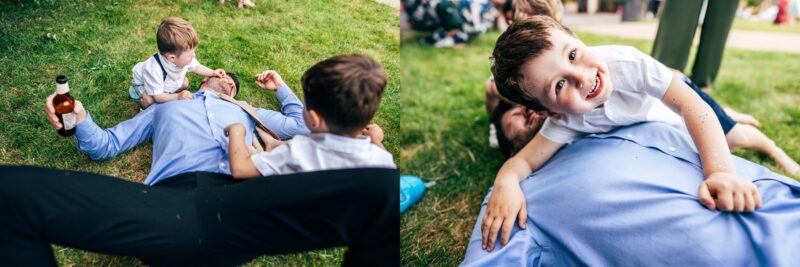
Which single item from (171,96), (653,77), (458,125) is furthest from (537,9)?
(171,96)

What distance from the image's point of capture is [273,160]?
67.6 inches

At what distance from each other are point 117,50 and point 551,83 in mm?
1437

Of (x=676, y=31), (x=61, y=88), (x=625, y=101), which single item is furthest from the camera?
(x=676, y=31)

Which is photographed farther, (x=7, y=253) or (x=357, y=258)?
(x=357, y=258)

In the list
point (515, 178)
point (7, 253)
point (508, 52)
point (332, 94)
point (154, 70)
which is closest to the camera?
point (7, 253)

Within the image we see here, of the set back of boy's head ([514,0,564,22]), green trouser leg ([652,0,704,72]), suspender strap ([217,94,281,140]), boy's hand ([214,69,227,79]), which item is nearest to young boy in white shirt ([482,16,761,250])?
back of boy's head ([514,0,564,22])

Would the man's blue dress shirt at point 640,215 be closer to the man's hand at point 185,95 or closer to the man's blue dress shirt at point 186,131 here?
the man's blue dress shirt at point 186,131

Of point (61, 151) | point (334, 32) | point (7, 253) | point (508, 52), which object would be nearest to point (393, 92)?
point (334, 32)

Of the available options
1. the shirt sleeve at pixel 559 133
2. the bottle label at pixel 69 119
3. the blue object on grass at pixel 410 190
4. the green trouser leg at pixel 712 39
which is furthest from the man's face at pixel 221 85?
the green trouser leg at pixel 712 39

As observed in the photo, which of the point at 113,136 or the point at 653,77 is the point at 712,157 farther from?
the point at 113,136

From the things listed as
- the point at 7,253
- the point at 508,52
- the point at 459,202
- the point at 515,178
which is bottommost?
the point at 459,202

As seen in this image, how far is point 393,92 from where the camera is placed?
1.96 metres

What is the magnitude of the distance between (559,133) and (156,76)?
4.95 feet

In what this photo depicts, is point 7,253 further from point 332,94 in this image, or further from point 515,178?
point 515,178
